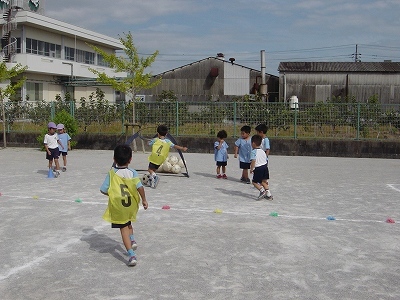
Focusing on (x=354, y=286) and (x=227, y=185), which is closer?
(x=354, y=286)

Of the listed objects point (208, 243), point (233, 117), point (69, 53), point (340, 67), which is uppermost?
point (69, 53)

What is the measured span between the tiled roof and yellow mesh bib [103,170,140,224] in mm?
32892

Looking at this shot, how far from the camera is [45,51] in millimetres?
40750

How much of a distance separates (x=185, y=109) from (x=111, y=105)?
3.53 metres

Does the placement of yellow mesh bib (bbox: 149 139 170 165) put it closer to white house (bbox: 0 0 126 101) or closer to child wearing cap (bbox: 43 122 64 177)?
child wearing cap (bbox: 43 122 64 177)

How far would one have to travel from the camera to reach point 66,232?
22.0ft

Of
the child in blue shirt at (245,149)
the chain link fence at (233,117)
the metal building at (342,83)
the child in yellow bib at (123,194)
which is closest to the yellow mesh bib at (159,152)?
the child in blue shirt at (245,149)

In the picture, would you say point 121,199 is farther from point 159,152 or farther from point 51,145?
point 51,145

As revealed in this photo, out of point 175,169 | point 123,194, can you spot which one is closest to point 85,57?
point 175,169

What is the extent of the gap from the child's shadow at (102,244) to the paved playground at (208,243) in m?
0.01

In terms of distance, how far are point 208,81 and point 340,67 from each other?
1181 cm

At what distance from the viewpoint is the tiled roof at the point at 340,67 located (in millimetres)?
36531

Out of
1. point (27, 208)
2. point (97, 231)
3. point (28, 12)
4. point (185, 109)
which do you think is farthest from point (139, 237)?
point (28, 12)

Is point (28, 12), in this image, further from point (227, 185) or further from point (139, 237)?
point (139, 237)
